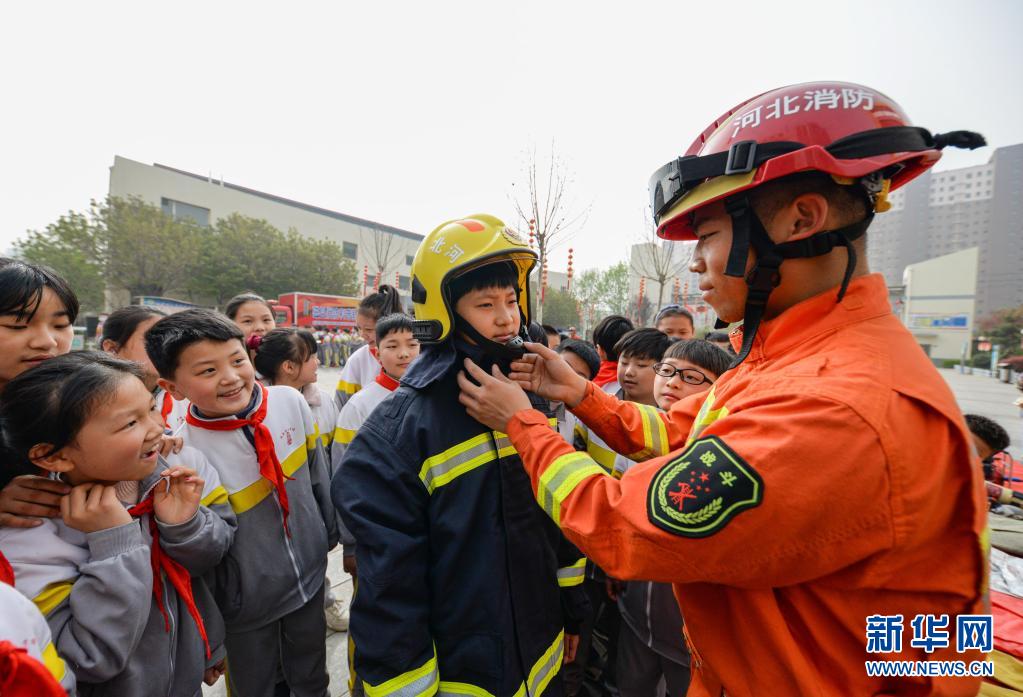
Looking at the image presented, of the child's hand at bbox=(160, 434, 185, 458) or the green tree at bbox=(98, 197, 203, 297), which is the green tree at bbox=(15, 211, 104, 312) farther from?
the child's hand at bbox=(160, 434, 185, 458)

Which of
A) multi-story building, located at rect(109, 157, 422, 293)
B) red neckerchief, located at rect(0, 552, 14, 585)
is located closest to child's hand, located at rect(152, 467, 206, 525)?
red neckerchief, located at rect(0, 552, 14, 585)

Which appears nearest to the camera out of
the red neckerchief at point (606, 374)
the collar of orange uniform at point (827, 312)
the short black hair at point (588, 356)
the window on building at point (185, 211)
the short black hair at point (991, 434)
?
the collar of orange uniform at point (827, 312)

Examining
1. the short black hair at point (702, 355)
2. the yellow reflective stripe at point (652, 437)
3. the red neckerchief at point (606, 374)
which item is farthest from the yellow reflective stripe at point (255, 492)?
the red neckerchief at point (606, 374)

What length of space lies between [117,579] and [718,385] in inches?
88.8

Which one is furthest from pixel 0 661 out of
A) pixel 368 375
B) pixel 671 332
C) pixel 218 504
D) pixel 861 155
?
pixel 671 332

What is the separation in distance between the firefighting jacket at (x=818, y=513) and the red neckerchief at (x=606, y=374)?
3.16 metres

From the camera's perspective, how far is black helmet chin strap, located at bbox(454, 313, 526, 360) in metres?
1.84

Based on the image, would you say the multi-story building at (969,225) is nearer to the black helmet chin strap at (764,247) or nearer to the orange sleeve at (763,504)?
the black helmet chin strap at (764,247)

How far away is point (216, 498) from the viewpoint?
2125 millimetres

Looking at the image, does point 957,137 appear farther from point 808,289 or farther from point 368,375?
point 368,375

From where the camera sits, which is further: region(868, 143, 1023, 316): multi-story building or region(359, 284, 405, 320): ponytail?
region(868, 143, 1023, 316): multi-story building

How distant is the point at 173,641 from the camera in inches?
68.9

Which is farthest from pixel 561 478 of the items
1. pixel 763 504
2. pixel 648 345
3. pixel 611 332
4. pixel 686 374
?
pixel 611 332

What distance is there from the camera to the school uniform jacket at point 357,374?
15.8ft
